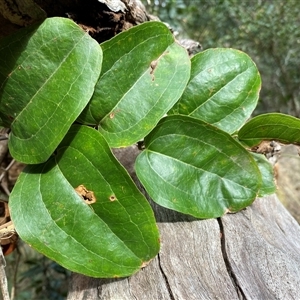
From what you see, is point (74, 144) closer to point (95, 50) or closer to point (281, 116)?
point (95, 50)

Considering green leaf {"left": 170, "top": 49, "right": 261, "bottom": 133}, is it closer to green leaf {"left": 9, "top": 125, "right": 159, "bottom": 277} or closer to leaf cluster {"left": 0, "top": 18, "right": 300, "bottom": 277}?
leaf cluster {"left": 0, "top": 18, "right": 300, "bottom": 277}

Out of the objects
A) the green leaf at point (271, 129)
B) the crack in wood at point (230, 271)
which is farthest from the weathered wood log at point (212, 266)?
the green leaf at point (271, 129)

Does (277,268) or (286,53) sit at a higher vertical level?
(277,268)

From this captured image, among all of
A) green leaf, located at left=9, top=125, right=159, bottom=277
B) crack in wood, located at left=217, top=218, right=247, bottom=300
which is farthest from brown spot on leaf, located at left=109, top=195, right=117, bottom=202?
crack in wood, located at left=217, top=218, right=247, bottom=300

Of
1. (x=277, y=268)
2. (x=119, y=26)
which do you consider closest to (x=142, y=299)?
(x=277, y=268)

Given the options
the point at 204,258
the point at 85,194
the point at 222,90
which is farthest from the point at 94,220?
the point at 222,90

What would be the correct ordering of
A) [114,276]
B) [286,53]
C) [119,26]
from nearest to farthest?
[114,276]
[119,26]
[286,53]
